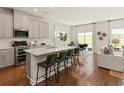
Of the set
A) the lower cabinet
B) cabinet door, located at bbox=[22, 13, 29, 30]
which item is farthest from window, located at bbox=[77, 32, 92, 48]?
the lower cabinet

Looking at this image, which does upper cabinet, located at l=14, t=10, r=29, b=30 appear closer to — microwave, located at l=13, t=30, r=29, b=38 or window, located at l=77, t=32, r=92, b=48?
microwave, located at l=13, t=30, r=29, b=38

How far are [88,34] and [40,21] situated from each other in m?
5.09

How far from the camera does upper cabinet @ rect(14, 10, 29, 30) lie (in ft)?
17.0

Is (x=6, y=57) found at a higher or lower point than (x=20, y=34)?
lower

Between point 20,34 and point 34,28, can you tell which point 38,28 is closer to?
point 34,28

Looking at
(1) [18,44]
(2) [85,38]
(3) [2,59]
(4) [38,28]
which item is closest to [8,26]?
(1) [18,44]

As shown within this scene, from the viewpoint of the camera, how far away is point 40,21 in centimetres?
675

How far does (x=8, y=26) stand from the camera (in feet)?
16.0

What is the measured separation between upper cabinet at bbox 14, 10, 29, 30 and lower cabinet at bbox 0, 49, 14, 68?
1257mm

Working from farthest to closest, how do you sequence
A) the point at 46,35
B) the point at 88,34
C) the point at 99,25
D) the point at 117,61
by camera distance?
the point at 88,34, the point at 99,25, the point at 46,35, the point at 117,61

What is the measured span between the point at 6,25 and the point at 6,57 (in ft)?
4.69
